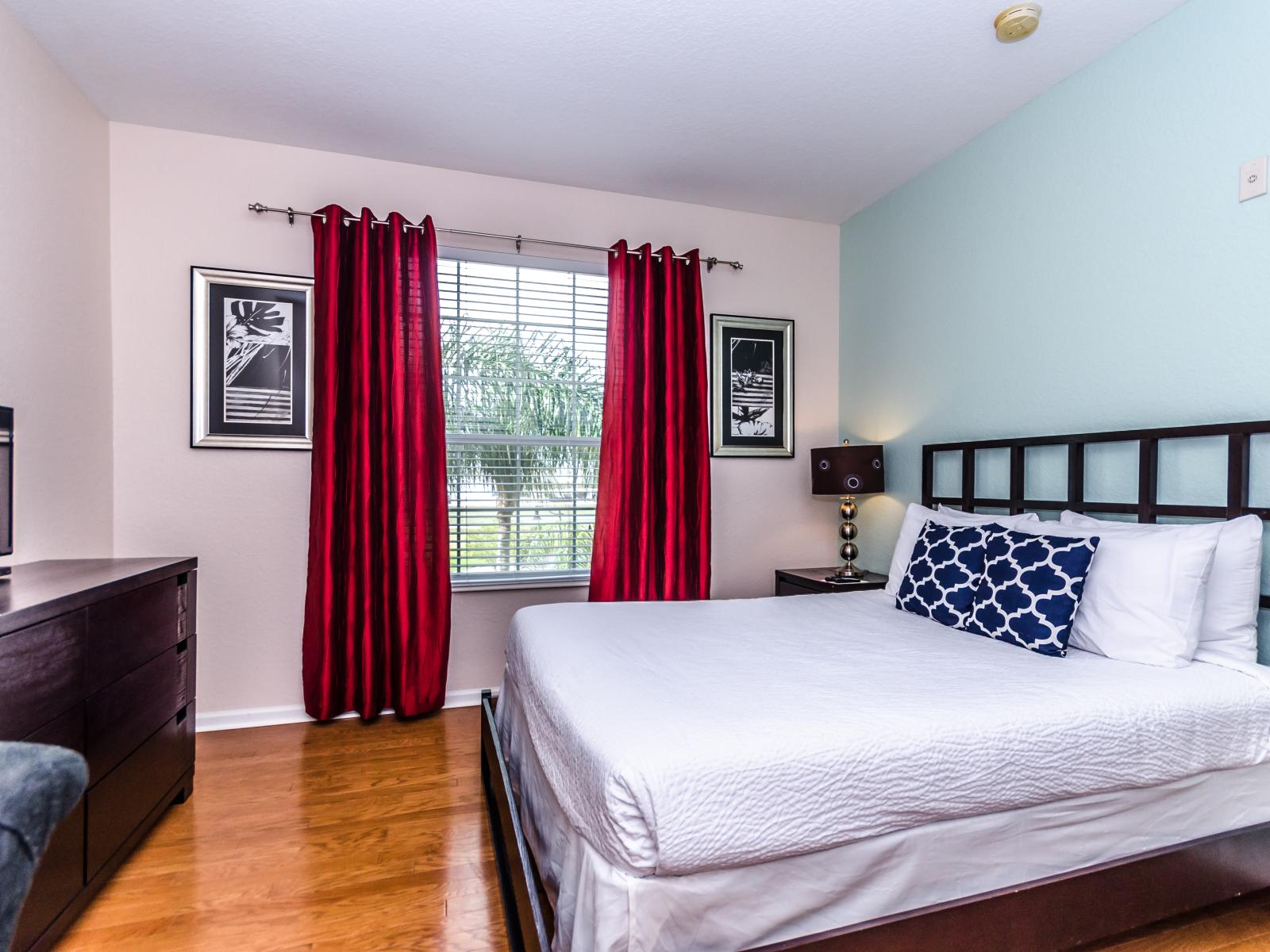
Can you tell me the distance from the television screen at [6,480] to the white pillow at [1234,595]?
333 cm

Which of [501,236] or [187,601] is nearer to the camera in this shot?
[187,601]

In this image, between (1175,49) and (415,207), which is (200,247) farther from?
(1175,49)

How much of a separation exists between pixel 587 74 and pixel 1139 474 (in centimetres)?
238

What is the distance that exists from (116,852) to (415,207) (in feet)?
8.92

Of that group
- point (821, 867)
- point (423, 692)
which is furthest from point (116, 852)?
point (821, 867)

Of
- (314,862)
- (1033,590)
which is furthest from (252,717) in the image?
(1033,590)

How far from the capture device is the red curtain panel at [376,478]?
9.46 feet

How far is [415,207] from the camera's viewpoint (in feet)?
10.3

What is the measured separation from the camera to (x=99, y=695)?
172 centimetres

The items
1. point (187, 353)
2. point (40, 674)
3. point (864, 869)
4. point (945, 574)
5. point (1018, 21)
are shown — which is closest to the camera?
point (864, 869)

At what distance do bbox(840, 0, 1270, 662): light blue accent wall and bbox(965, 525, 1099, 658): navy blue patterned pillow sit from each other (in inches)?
20.1

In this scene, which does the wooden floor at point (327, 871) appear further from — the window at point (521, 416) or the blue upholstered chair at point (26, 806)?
the blue upholstered chair at point (26, 806)

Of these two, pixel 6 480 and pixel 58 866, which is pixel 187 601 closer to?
pixel 6 480

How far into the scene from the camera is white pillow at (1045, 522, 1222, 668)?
173 cm
